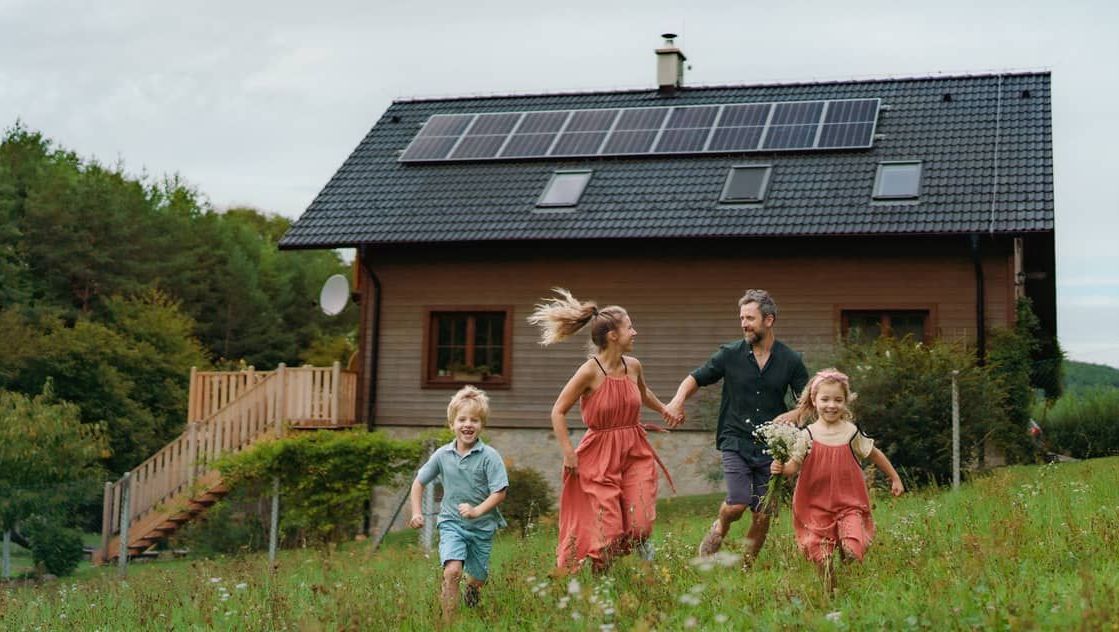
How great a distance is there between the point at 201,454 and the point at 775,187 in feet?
30.7

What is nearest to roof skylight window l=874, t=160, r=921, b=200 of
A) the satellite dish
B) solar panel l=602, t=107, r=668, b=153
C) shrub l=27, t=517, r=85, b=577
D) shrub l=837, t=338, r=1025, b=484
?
solar panel l=602, t=107, r=668, b=153

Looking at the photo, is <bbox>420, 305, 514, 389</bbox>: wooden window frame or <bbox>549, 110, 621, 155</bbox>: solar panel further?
<bbox>549, 110, 621, 155</bbox>: solar panel

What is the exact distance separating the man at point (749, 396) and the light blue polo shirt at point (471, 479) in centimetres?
130

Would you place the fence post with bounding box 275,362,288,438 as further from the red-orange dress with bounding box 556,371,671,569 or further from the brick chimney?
the red-orange dress with bounding box 556,371,671,569

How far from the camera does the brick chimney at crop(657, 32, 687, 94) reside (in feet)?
80.6

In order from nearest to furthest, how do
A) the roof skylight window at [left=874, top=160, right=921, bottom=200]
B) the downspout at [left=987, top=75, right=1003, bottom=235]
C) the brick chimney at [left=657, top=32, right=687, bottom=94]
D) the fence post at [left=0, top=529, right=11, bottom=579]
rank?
1. the fence post at [left=0, top=529, right=11, bottom=579]
2. the downspout at [left=987, top=75, right=1003, bottom=235]
3. the roof skylight window at [left=874, top=160, right=921, bottom=200]
4. the brick chimney at [left=657, top=32, right=687, bottom=94]

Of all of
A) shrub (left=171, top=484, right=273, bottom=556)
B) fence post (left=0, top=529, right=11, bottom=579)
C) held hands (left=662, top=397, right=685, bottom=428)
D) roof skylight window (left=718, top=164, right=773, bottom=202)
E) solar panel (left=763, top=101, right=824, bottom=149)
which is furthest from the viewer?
solar panel (left=763, top=101, right=824, bottom=149)

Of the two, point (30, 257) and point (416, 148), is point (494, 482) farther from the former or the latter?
point (30, 257)

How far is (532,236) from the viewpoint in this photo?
20578mm

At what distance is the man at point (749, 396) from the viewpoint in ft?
27.6

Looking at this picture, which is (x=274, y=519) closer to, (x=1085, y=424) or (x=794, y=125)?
(x=794, y=125)

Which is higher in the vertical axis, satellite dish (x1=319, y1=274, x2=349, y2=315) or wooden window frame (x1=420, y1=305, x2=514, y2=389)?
satellite dish (x1=319, y1=274, x2=349, y2=315)

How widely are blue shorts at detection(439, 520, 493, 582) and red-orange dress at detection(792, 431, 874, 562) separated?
1718mm

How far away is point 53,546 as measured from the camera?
1847cm
